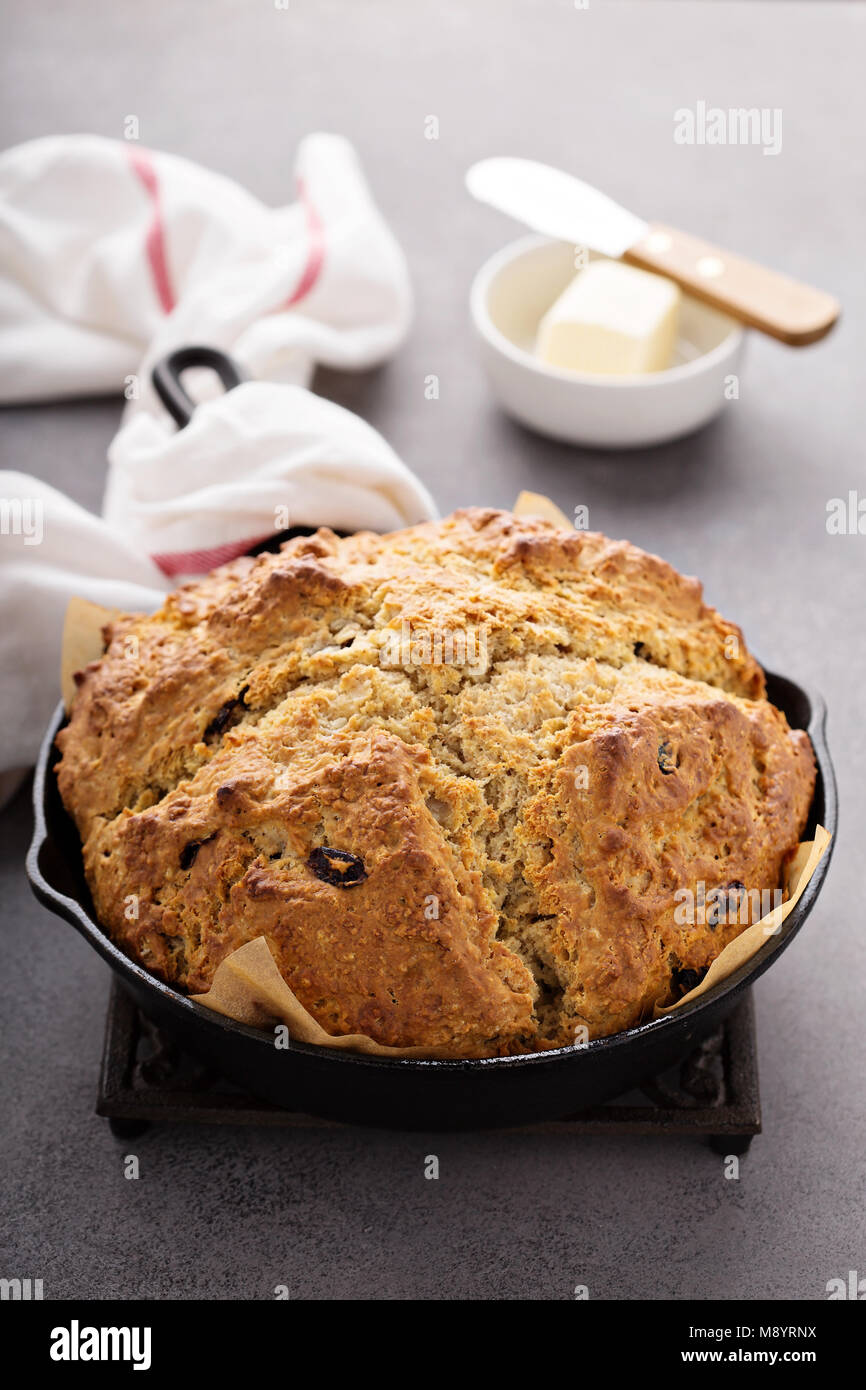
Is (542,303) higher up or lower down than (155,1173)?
higher up

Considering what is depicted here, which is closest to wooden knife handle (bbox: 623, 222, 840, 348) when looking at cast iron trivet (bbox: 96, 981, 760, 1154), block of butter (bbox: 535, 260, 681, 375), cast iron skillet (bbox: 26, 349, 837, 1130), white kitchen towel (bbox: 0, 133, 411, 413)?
block of butter (bbox: 535, 260, 681, 375)

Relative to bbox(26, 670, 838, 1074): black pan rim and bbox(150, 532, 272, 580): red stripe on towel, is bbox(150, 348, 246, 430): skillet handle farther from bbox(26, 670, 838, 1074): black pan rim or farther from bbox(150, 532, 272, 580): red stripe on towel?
bbox(26, 670, 838, 1074): black pan rim

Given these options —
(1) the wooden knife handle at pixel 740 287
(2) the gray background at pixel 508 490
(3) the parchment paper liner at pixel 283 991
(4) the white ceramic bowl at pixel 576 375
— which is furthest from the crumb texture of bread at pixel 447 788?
(1) the wooden knife handle at pixel 740 287

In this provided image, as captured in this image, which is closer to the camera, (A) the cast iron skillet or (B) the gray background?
(A) the cast iron skillet

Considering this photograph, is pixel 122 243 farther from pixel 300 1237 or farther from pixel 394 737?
pixel 300 1237

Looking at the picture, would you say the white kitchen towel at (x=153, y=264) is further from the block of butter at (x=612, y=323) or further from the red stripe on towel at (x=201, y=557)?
the red stripe on towel at (x=201, y=557)

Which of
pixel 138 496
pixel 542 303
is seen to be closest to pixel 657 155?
pixel 542 303
